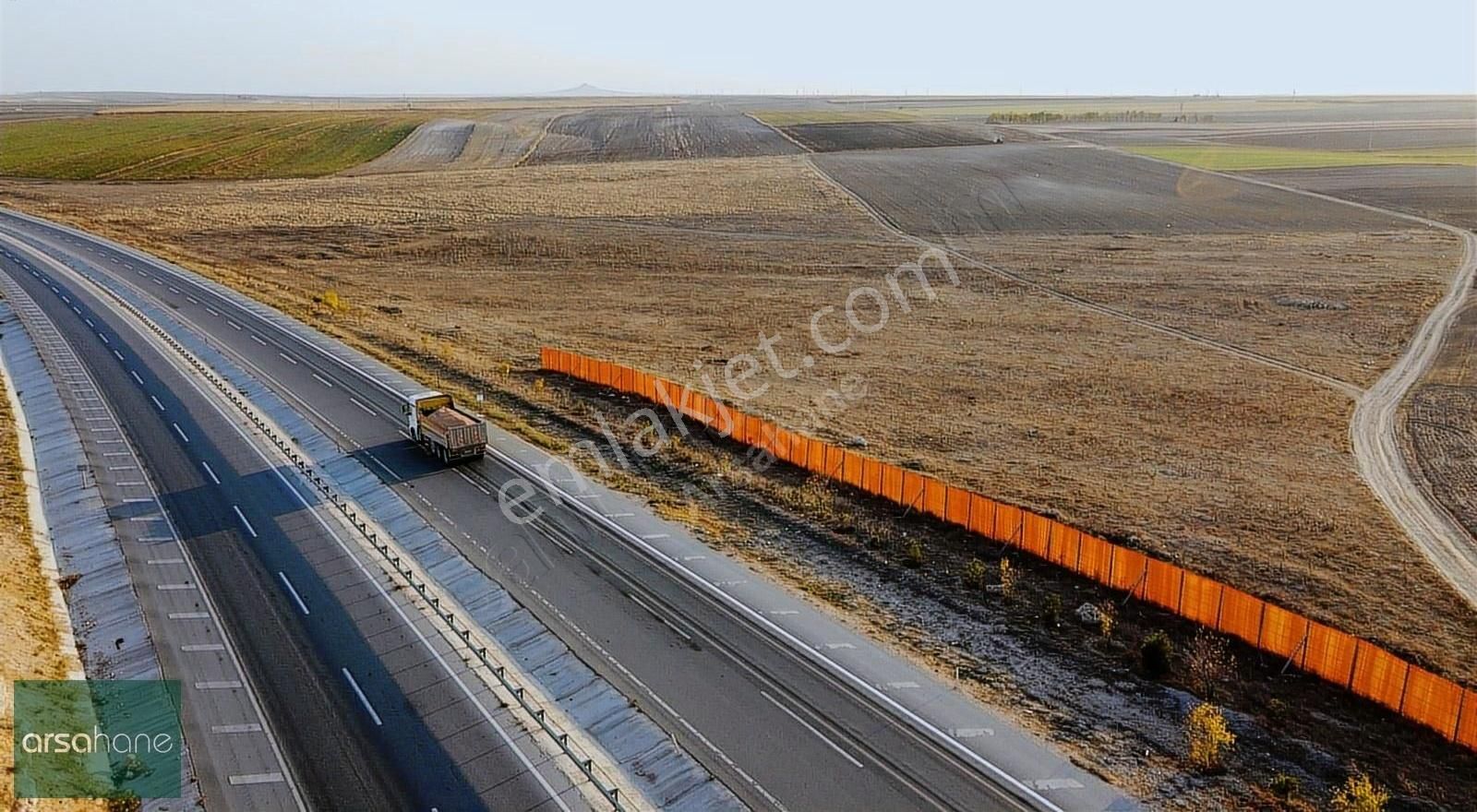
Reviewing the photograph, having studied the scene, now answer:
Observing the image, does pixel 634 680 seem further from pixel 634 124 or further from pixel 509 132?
pixel 634 124

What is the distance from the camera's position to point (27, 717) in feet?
68.9

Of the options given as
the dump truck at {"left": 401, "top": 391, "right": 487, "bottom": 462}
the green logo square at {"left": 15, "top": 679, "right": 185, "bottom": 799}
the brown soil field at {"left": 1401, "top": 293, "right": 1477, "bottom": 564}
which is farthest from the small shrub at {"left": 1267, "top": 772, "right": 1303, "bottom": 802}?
the dump truck at {"left": 401, "top": 391, "right": 487, "bottom": 462}

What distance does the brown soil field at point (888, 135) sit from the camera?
156 meters

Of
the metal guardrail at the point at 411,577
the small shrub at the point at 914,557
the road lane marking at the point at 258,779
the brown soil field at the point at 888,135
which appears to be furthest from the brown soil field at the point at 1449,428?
the brown soil field at the point at 888,135

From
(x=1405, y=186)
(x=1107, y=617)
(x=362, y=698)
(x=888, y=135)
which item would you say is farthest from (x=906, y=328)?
(x=888, y=135)

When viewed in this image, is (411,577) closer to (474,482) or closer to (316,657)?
(316,657)

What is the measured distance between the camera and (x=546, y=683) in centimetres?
2369

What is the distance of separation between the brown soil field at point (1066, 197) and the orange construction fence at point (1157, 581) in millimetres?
58214

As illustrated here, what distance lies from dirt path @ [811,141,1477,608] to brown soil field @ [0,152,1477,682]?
0.83m

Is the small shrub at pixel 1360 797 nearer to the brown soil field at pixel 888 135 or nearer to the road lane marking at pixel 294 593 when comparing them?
the road lane marking at pixel 294 593

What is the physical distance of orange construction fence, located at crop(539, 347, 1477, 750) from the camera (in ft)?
70.6

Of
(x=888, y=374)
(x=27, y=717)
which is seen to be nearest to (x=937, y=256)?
(x=888, y=374)

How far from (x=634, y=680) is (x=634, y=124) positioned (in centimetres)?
18338

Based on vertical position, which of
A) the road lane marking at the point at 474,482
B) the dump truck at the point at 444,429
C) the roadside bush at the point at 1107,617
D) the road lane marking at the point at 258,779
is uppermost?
the dump truck at the point at 444,429
